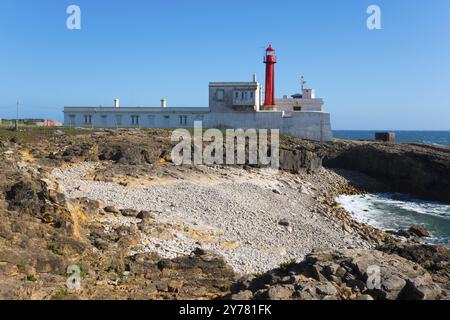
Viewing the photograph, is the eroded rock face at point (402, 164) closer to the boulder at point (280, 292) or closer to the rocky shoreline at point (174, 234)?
the rocky shoreline at point (174, 234)

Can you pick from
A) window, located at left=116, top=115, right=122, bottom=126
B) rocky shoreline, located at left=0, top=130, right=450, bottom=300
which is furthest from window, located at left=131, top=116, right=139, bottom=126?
rocky shoreline, located at left=0, top=130, right=450, bottom=300

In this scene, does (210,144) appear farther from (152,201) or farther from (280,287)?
(280,287)

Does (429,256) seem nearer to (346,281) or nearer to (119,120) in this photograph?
(346,281)

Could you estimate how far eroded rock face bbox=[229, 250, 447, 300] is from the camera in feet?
29.1

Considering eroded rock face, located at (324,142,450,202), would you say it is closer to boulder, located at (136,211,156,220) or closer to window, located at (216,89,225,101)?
window, located at (216,89,225,101)

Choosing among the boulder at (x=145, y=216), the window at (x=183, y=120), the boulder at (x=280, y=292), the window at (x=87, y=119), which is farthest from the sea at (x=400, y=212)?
the window at (x=87, y=119)

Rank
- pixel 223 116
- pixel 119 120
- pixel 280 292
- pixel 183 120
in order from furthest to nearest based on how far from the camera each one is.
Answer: pixel 119 120, pixel 183 120, pixel 223 116, pixel 280 292

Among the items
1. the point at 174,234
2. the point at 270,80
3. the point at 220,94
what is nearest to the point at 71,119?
the point at 220,94

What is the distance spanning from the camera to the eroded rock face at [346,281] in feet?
29.1

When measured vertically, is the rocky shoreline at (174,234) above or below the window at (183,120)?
below

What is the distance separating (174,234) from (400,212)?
19948 mm

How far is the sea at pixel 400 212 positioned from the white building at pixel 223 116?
41.8ft

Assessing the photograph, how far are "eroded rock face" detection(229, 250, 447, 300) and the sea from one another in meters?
14.8

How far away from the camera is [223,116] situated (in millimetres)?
46656
